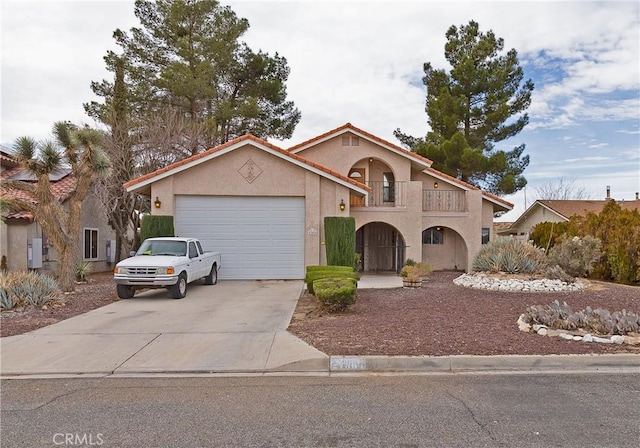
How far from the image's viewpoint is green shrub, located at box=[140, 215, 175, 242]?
1520 centimetres

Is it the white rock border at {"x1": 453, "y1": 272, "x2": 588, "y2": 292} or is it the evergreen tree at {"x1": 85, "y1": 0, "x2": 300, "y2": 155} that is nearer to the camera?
the white rock border at {"x1": 453, "y1": 272, "x2": 588, "y2": 292}

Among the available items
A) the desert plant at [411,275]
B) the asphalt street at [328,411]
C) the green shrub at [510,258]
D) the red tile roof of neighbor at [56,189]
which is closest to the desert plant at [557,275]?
the green shrub at [510,258]

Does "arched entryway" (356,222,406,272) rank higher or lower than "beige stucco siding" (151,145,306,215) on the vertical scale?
lower

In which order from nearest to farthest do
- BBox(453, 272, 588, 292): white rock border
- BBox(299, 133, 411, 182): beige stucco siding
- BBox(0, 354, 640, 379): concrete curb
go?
1. BBox(0, 354, 640, 379): concrete curb
2. BBox(453, 272, 588, 292): white rock border
3. BBox(299, 133, 411, 182): beige stucco siding

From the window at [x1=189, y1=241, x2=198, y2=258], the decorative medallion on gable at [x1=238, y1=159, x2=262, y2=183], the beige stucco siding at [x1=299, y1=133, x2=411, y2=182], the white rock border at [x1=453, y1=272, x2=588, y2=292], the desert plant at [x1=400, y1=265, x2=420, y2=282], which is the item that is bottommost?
the white rock border at [x1=453, y1=272, x2=588, y2=292]

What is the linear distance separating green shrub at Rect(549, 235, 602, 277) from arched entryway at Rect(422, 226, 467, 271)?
621cm

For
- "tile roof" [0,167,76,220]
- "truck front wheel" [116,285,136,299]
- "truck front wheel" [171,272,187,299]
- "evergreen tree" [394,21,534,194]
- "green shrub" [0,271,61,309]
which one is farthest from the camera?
"evergreen tree" [394,21,534,194]

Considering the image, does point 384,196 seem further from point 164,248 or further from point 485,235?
point 164,248

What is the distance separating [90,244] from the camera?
72.3 feet

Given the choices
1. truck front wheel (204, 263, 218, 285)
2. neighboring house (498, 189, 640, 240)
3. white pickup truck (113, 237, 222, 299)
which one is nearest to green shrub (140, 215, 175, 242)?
truck front wheel (204, 263, 218, 285)

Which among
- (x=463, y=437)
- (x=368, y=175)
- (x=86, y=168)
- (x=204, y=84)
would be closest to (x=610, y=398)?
(x=463, y=437)

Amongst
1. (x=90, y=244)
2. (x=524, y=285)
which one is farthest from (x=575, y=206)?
(x=90, y=244)

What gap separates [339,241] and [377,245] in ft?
19.4

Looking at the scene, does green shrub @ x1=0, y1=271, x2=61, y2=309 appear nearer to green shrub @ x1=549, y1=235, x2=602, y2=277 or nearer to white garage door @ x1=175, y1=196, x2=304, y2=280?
white garage door @ x1=175, y1=196, x2=304, y2=280
